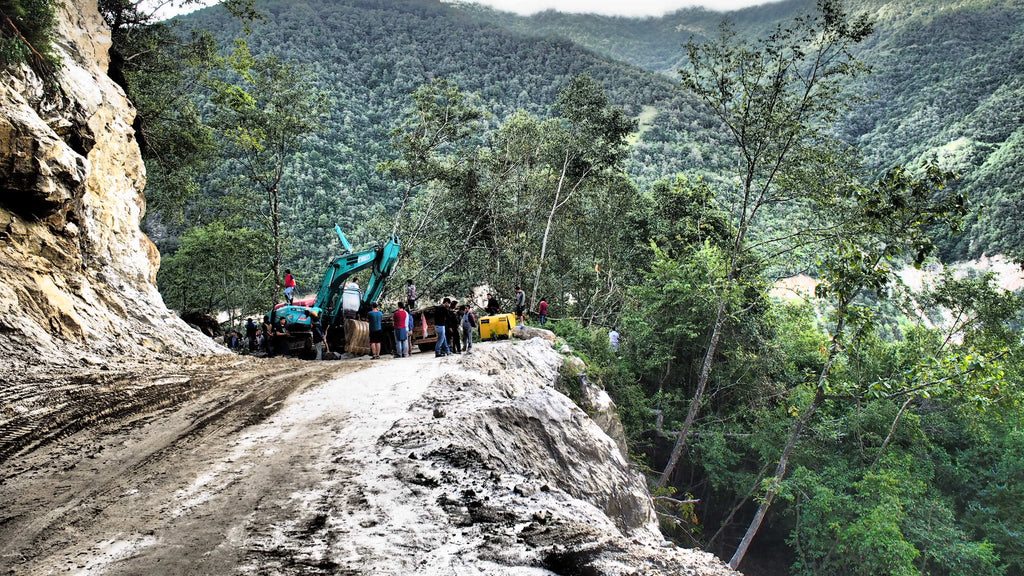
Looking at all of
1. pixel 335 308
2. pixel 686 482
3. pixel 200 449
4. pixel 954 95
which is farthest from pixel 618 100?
pixel 200 449

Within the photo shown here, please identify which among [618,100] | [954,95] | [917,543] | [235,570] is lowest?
[917,543]

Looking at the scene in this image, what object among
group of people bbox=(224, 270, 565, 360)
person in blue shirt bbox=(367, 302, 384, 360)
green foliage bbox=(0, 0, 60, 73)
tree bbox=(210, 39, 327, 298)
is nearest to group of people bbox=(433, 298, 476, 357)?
group of people bbox=(224, 270, 565, 360)

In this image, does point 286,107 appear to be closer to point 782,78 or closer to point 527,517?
point 782,78

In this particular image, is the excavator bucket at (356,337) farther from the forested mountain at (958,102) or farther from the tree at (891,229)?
the forested mountain at (958,102)

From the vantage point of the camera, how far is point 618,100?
338ft

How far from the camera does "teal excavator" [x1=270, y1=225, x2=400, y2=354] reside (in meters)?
14.2

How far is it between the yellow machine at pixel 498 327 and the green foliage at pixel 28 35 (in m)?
11.5

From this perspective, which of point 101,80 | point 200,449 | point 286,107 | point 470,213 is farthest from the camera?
point 470,213

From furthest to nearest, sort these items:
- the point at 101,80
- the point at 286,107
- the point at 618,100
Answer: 1. the point at 618,100
2. the point at 286,107
3. the point at 101,80

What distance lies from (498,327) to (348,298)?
15.7 feet

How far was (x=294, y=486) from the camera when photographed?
11.7 ft

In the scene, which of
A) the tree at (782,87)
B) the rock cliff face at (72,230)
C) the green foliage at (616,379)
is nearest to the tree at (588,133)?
the green foliage at (616,379)

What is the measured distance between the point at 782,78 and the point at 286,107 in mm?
19087

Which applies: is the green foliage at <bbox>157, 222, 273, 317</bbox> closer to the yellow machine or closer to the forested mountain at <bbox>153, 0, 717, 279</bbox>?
the forested mountain at <bbox>153, 0, 717, 279</bbox>
